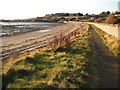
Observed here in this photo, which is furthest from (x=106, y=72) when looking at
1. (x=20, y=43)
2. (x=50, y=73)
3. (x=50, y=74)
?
(x=20, y=43)

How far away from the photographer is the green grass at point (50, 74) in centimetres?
1362

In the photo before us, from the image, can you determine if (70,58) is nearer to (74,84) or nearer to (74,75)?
(74,75)

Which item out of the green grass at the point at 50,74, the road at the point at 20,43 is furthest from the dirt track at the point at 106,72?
the road at the point at 20,43

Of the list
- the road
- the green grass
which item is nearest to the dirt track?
the green grass

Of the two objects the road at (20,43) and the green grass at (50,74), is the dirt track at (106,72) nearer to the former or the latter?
the green grass at (50,74)

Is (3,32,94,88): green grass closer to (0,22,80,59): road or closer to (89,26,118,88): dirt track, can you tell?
(89,26,118,88): dirt track

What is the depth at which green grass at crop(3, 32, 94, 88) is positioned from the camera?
1362 cm

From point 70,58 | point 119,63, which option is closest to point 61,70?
point 70,58

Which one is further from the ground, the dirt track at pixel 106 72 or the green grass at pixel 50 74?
the green grass at pixel 50 74

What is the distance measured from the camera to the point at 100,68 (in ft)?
61.5

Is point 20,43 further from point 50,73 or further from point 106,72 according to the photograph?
point 50,73

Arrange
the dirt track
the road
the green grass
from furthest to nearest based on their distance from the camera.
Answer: the road
the dirt track
the green grass

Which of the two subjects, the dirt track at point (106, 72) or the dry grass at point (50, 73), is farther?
the dirt track at point (106, 72)

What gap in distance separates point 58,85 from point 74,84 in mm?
797
